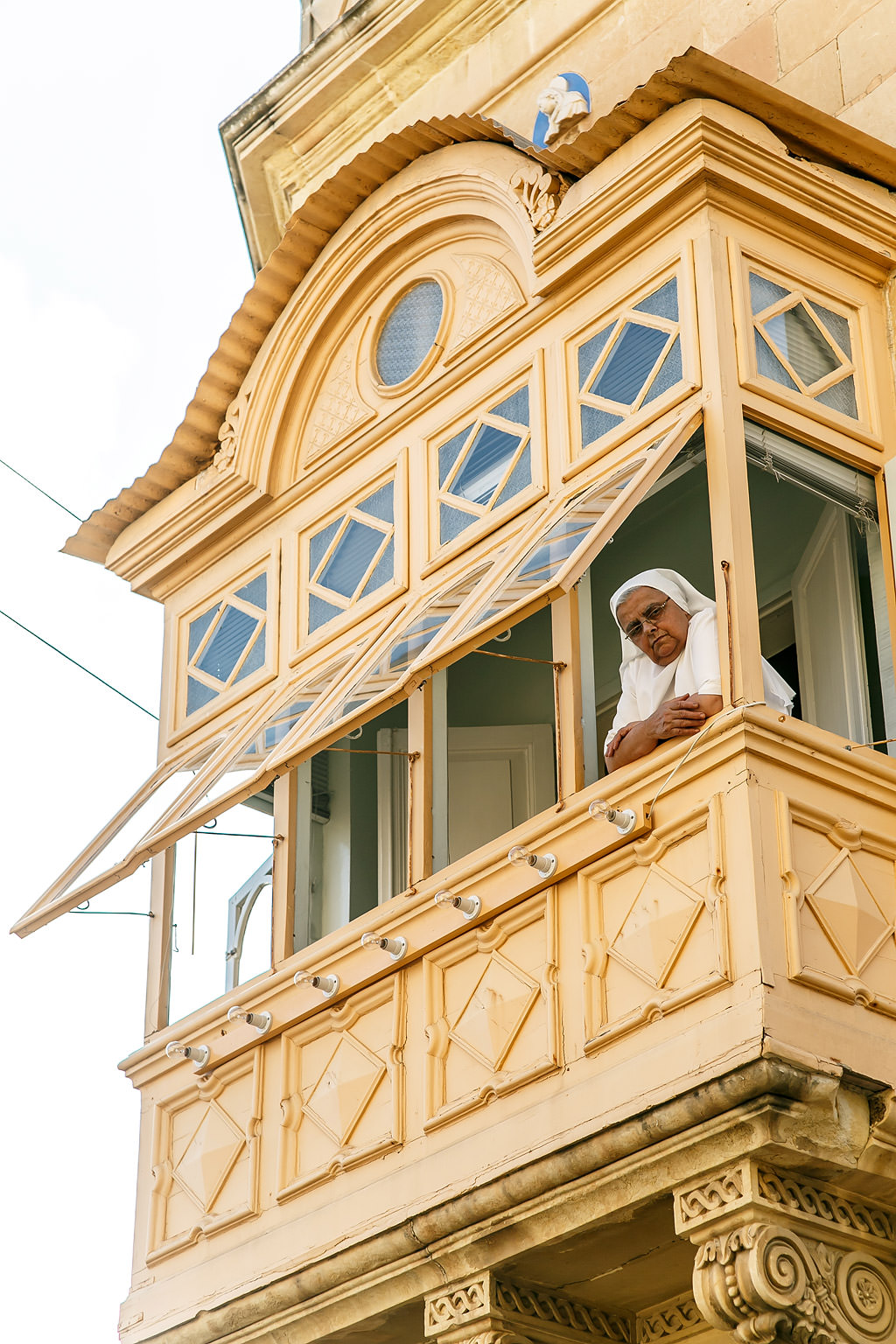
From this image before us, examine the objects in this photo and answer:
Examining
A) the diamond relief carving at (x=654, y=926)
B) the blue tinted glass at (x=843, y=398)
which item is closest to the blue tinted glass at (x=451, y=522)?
the blue tinted glass at (x=843, y=398)

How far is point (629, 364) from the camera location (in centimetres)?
979

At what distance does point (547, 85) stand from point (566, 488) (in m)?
3.40

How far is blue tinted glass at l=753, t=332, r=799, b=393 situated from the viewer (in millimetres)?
9461

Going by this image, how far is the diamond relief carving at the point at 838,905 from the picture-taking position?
26.7 feet

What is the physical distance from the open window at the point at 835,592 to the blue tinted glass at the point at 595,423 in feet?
2.12

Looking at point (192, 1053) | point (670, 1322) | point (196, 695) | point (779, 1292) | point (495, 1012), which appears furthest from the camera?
point (196, 695)

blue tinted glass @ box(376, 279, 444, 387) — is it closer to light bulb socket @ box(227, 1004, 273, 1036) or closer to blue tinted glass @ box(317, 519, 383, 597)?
blue tinted glass @ box(317, 519, 383, 597)

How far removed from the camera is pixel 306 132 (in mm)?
14062

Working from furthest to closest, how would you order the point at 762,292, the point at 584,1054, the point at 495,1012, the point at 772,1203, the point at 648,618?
the point at 762,292
the point at 648,618
the point at 495,1012
the point at 584,1054
the point at 772,1203

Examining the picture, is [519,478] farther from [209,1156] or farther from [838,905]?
[209,1156]

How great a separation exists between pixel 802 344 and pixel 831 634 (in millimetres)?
1230

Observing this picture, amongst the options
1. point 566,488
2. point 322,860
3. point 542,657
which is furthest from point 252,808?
point 566,488

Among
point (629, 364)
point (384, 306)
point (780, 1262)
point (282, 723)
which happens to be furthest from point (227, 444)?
point (780, 1262)

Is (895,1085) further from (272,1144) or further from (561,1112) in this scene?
(272,1144)
